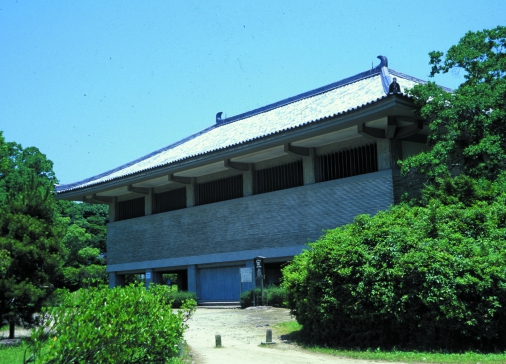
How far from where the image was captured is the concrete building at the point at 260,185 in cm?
2014

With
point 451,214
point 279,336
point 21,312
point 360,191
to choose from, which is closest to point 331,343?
point 279,336

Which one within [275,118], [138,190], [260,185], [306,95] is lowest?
[260,185]

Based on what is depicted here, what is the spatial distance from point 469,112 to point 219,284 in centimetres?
1404

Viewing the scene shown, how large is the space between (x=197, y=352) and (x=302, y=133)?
984cm

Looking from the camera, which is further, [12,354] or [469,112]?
[469,112]

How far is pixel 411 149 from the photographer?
20.9 m

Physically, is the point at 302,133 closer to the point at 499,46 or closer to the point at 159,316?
the point at 499,46

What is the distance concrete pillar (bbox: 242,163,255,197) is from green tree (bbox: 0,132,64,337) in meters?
10.0

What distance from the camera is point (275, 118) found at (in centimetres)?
2688

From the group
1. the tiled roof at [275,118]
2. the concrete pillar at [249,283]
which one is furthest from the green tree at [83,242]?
the concrete pillar at [249,283]

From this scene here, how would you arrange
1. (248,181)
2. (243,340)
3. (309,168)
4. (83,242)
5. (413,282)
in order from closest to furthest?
(413,282) → (243,340) → (309,168) → (248,181) → (83,242)

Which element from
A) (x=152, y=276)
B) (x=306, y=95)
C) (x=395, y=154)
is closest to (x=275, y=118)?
(x=306, y=95)

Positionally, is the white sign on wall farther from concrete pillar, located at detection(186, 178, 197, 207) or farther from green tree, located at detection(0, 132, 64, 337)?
green tree, located at detection(0, 132, 64, 337)

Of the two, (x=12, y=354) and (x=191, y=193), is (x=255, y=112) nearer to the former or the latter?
(x=191, y=193)
